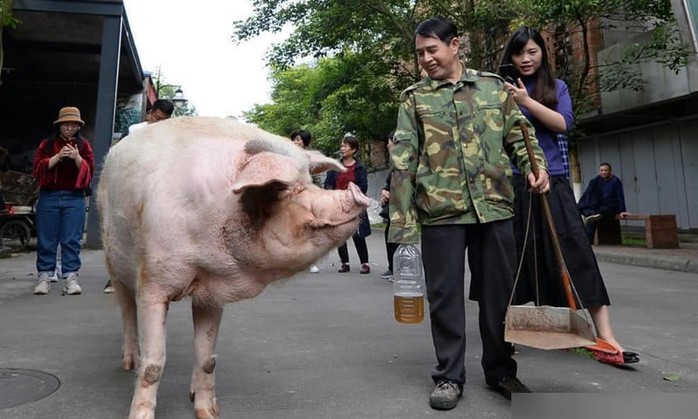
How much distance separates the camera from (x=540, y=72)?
3.70 m

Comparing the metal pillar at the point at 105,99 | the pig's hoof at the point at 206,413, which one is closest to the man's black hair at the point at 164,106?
the pig's hoof at the point at 206,413

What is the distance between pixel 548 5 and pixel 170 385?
10588 millimetres

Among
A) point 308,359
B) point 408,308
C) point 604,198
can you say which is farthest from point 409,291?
point 604,198

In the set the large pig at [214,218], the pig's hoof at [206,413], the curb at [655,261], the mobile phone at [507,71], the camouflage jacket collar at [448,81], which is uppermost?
the mobile phone at [507,71]

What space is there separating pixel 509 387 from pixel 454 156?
4.01 feet

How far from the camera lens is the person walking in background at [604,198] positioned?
11.6 meters

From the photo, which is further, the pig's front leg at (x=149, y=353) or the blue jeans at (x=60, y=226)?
the blue jeans at (x=60, y=226)

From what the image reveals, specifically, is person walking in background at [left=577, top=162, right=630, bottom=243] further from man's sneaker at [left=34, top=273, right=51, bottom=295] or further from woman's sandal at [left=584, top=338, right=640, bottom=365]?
man's sneaker at [left=34, top=273, right=51, bottom=295]

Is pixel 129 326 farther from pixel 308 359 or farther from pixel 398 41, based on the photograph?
pixel 398 41

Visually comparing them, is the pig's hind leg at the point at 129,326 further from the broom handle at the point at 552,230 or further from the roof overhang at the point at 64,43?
the roof overhang at the point at 64,43

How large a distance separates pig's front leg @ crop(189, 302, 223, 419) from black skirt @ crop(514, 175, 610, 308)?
1966mm

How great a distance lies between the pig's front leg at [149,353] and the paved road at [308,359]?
324mm

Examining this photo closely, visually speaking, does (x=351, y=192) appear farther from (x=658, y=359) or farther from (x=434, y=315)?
(x=658, y=359)

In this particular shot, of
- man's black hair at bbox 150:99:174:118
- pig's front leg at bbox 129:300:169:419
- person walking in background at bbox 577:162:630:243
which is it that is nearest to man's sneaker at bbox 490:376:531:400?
pig's front leg at bbox 129:300:169:419
